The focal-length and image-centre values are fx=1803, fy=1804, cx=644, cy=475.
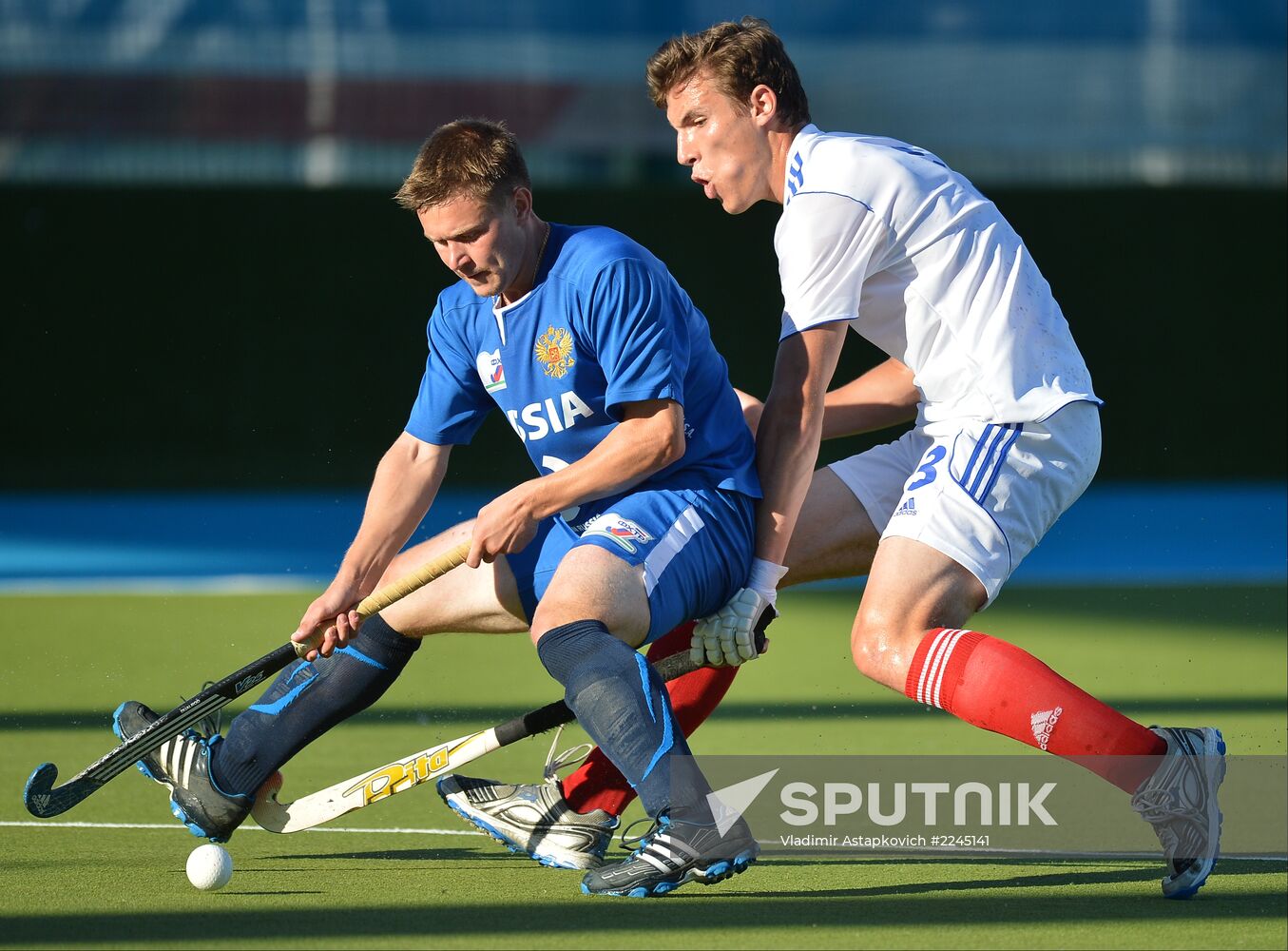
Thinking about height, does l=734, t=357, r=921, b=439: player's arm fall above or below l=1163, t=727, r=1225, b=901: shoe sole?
above

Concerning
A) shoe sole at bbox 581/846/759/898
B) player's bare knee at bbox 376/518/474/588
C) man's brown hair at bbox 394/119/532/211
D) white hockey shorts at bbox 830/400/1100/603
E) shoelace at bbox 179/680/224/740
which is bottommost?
shoe sole at bbox 581/846/759/898

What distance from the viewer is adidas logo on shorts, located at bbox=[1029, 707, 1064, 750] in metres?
3.29

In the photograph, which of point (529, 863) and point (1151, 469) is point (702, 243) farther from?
point (529, 863)

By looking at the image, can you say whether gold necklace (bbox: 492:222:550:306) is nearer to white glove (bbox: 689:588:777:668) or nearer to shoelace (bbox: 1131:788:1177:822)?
white glove (bbox: 689:588:777:668)

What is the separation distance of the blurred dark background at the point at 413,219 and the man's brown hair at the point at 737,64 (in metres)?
8.99

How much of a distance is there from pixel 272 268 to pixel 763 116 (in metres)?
9.49

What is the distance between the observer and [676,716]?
12.6 ft

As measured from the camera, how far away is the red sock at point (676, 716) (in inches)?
150

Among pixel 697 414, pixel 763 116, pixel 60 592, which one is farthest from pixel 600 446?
pixel 60 592

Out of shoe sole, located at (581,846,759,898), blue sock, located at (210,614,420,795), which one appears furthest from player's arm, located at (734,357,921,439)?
shoe sole, located at (581,846,759,898)

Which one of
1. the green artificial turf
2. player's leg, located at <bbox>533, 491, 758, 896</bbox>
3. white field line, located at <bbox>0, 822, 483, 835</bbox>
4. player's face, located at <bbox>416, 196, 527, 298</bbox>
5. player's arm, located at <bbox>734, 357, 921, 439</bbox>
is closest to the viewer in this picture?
the green artificial turf

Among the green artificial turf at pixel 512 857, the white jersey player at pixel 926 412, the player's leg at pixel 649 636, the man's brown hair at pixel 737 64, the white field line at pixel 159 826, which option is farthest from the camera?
the white field line at pixel 159 826

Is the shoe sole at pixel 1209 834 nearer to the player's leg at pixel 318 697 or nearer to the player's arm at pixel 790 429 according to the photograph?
the player's arm at pixel 790 429

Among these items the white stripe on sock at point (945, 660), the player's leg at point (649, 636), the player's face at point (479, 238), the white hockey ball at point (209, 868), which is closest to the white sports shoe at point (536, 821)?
the player's leg at point (649, 636)
